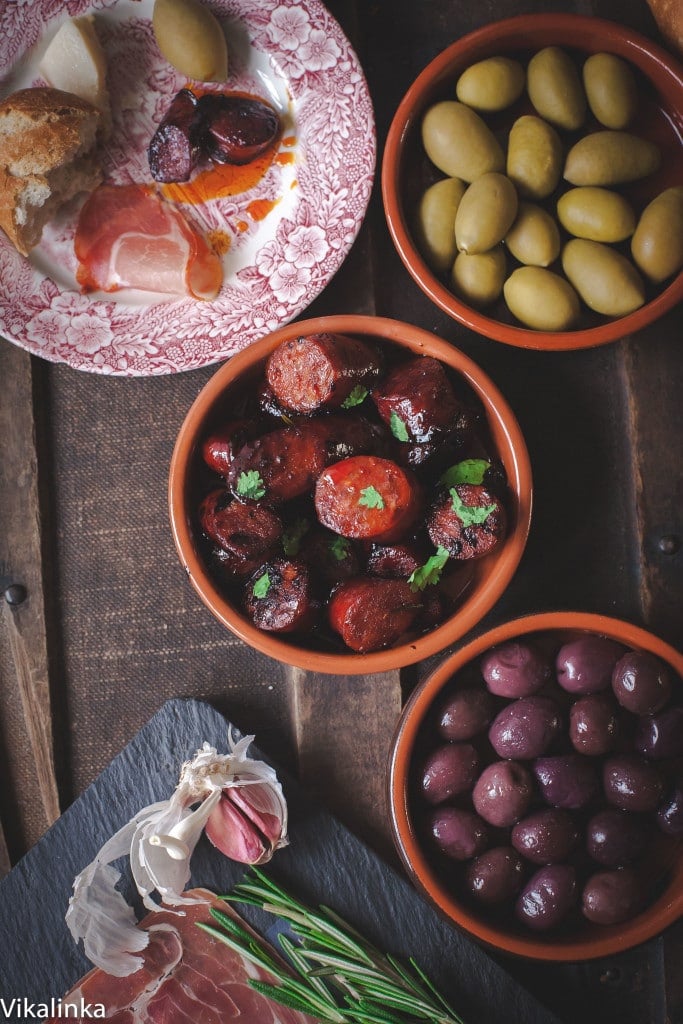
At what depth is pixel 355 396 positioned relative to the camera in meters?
1.12

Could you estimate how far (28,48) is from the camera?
1280mm

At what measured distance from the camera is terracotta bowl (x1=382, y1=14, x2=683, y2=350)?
117 cm

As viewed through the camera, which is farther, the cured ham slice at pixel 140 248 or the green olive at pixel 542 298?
the cured ham slice at pixel 140 248

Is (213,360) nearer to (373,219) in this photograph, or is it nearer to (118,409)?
(118,409)

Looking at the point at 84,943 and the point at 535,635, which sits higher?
the point at 535,635

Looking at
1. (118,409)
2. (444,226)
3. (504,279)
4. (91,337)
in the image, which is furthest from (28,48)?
(504,279)

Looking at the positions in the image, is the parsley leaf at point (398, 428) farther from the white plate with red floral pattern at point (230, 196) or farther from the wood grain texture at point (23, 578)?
the wood grain texture at point (23, 578)

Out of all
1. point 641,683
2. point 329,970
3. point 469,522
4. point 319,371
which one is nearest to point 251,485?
point 319,371

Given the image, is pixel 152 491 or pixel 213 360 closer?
pixel 213 360

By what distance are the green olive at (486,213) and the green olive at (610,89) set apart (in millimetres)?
195

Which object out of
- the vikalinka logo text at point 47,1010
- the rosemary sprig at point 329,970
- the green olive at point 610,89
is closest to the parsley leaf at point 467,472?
the green olive at point 610,89

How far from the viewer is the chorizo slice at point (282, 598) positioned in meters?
1.08

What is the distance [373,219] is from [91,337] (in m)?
0.47

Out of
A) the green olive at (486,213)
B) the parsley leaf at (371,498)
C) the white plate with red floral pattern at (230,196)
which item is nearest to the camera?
the parsley leaf at (371,498)
